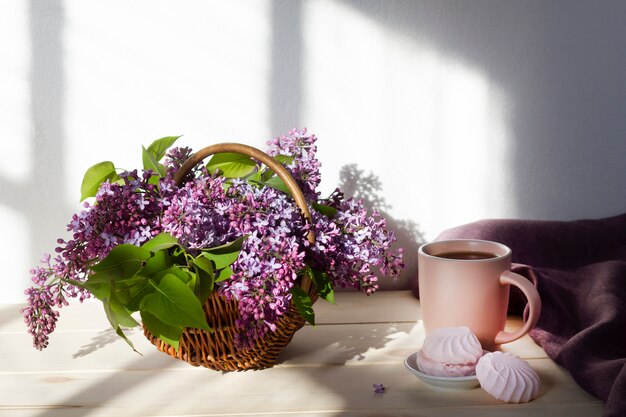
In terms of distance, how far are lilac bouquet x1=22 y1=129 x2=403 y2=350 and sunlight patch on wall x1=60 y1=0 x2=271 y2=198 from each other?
0.93ft

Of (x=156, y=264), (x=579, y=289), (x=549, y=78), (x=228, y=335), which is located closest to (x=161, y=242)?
(x=156, y=264)

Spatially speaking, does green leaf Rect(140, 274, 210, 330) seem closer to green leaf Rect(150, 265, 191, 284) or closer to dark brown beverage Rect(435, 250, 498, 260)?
green leaf Rect(150, 265, 191, 284)

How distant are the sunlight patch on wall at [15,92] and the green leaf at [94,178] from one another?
0.28 metres

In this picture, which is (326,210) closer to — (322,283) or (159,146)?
(322,283)

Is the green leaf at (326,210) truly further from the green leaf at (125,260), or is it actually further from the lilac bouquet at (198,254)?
the green leaf at (125,260)

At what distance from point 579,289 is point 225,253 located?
546mm

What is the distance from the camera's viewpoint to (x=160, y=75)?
1.12 meters


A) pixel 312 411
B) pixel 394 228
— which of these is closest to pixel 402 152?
pixel 394 228

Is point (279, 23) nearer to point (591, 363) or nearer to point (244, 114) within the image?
point (244, 114)

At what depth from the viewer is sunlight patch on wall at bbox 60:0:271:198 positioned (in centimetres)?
111

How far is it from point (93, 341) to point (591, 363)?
24.3 inches

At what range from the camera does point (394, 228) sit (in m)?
1.18

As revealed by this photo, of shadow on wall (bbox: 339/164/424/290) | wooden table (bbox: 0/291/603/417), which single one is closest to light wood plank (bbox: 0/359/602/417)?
wooden table (bbox: 0/291/603/417)

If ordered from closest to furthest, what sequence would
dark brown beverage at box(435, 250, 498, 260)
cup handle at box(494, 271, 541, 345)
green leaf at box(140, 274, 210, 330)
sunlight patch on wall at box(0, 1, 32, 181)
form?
green leaf at box(140, 274, 210, 330)
cup handle at box(494, 271, 541, 345)
dark brown beverage at box(435, 250, 498, 260)
sunlight patch on wall at box(0, 1, 32, 181)
